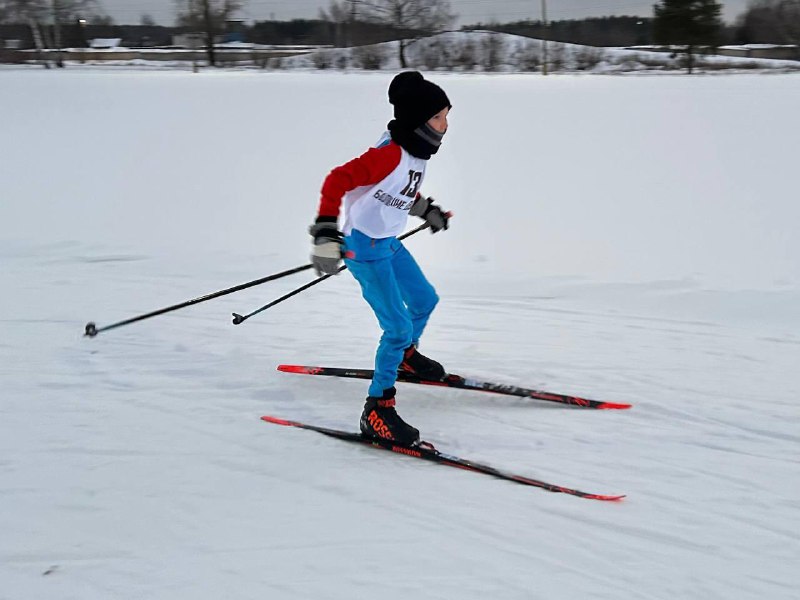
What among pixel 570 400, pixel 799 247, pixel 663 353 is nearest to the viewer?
pixel 570 400

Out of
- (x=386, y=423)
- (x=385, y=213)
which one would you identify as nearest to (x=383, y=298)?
(x=385, y=213)

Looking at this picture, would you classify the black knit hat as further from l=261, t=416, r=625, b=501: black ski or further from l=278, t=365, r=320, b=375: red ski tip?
l=278, t=365, r=320, b=375: red ski tip

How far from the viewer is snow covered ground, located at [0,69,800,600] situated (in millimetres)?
2262

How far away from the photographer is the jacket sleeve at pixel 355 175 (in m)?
2.78

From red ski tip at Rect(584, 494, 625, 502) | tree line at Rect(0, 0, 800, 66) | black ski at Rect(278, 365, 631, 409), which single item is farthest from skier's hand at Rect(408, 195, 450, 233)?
tree line at Rect(0, 0, 800, 66)

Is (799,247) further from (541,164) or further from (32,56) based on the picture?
(32,56)

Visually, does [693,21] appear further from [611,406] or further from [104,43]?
[611,406]

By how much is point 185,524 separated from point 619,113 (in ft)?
34.6

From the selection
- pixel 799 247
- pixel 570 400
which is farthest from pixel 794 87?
pixel 570 400

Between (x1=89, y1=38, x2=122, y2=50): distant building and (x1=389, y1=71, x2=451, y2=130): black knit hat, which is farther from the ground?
(x1=89, y1=38, x2=122, y2=50): distant building

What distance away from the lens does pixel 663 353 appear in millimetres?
4012

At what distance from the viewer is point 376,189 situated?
2.93 metres

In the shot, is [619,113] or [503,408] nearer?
[503,408]

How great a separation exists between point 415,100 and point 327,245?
628 millimetres
